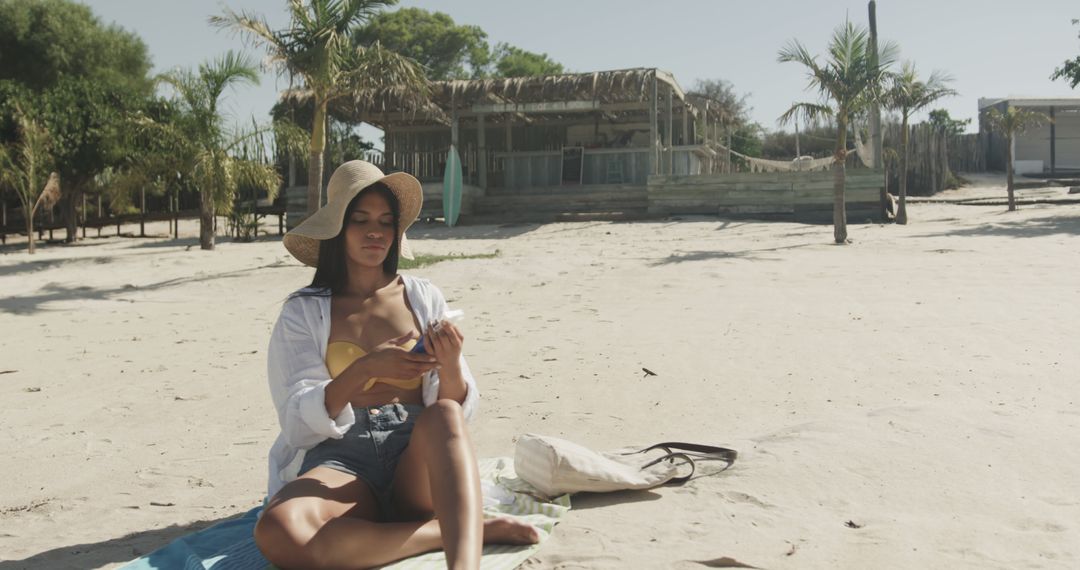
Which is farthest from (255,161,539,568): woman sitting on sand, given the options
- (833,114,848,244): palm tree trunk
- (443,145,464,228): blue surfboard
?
(443,145,464,228): blue surfboard

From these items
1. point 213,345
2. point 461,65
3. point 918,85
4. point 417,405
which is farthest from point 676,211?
point 461,65

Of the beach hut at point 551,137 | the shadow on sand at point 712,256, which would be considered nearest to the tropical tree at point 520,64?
the beach hut at point 551,137

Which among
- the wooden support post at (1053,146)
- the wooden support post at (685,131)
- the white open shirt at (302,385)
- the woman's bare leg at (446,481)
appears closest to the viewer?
the woman's bare leg at (446,481)

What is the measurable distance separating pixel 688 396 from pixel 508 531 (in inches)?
105

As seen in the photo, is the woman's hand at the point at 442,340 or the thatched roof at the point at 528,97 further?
the thatched roof at the point at 528,97

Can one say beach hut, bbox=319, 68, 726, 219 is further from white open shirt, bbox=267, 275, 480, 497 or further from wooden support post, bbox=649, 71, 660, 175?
white open shirt, bbox=267, 275, 480, 497

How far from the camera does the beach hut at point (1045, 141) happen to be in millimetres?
28953

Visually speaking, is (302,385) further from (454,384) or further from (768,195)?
(768,195)

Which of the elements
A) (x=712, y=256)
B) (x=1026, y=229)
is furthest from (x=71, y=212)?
(x=1026, y=229)

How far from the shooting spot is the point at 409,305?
312 cm

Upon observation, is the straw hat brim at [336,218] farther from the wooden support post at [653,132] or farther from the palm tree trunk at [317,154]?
the wooden support post at [653,132]

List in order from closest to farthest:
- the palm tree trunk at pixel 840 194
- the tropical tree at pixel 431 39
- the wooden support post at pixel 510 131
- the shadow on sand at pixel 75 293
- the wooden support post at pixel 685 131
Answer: the shadow on sand at pixel 75 293, the palm tree trunk at pixel 840 194, the wooden support post at pixel 685 131, the wooden support post at pixel 510 131, the tropical tree at pixel 431 39

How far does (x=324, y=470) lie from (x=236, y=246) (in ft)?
47.5

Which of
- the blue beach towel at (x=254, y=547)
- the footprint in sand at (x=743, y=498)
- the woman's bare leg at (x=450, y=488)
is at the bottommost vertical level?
the blue beach towel at (x=254, y=547)
